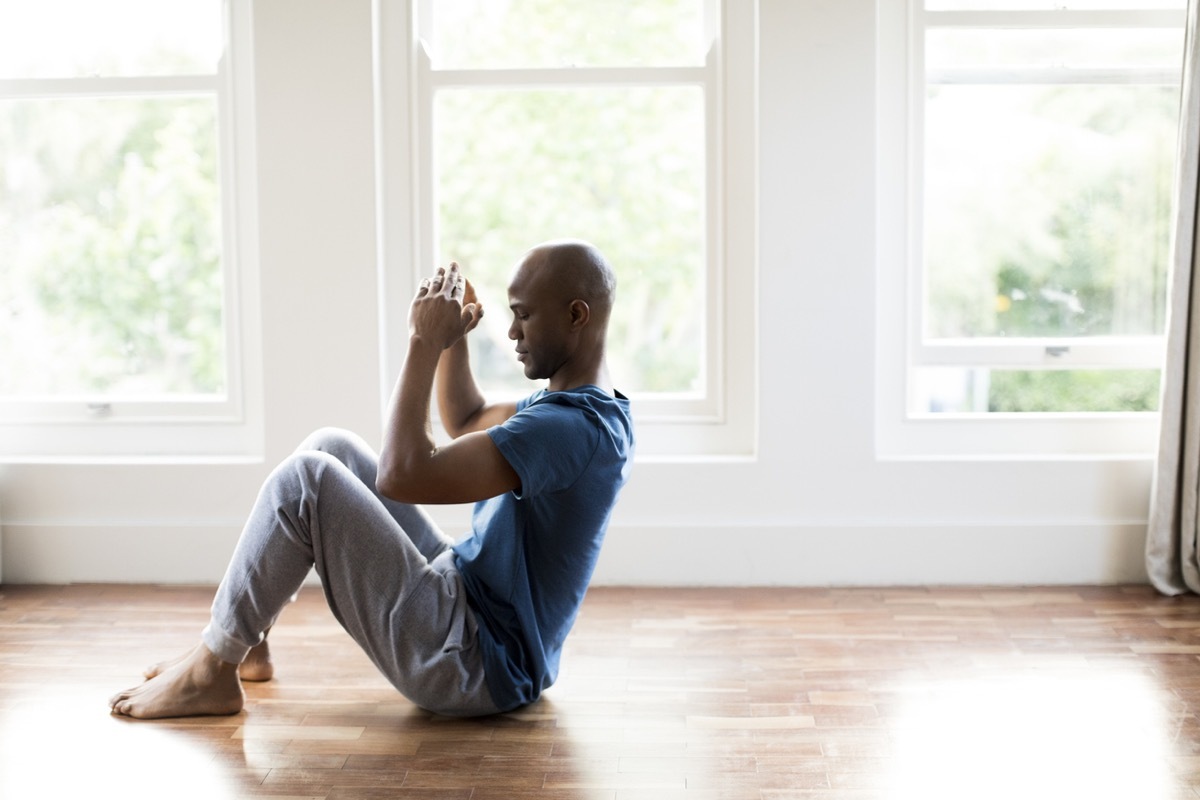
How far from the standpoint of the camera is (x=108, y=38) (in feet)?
11.7

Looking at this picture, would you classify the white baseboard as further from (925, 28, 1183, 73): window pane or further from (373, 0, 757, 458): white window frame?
(925, 28, 1183, 73): window pane

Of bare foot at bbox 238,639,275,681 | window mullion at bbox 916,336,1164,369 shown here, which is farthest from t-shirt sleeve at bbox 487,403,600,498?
window mullion at bbox 916,336,1164,369

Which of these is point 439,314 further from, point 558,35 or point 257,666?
point 558,35

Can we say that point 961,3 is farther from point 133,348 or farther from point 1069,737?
point 133,348

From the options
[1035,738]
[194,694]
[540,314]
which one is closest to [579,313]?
[540,314]

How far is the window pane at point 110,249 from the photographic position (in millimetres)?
3592

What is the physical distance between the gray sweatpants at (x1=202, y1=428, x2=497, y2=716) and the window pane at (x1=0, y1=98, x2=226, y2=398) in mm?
1627

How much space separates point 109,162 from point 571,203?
143 cm

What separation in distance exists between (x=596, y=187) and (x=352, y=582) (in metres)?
1.77

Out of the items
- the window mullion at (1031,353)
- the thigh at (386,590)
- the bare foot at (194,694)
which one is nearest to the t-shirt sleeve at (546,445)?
the thigh at (386,590)

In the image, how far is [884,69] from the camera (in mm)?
3465

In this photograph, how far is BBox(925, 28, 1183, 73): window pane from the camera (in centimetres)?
346

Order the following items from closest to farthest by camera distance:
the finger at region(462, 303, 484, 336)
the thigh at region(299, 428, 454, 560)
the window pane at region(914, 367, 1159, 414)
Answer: the finger at region(462, 303, 484, 336), the thigh at region(299, 428, 454, 560), the window pane at region(914, 367, 1159, 414)

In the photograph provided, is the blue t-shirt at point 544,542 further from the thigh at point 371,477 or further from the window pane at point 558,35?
the window pane at point 558,35
